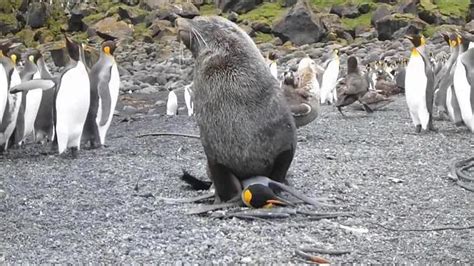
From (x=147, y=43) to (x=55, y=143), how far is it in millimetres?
25375

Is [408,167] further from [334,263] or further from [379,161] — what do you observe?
[334,263]

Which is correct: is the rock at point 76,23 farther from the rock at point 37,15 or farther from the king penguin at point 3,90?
the king penguin at point 3,90

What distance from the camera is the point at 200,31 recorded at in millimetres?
5996

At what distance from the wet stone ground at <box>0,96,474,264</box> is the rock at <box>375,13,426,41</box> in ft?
74.9

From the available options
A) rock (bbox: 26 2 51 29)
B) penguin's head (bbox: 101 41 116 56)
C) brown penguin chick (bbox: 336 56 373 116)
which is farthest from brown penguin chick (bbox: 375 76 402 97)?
rock (bbox: 26 2 51 29)

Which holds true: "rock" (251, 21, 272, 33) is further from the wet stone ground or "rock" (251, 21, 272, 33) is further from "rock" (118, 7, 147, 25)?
the wet stone ground

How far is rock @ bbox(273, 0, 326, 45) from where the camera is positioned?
33031 mm

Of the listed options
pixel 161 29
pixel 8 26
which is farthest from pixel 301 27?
pixel 8 26

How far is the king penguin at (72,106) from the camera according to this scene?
9.39 metres

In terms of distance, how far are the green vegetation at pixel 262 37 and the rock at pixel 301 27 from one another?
71cm

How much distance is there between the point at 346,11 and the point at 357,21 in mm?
1438

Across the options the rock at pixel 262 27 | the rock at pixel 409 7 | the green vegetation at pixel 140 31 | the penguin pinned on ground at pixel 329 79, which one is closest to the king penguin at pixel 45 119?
the penguin pinned on ground at pixel 329 79

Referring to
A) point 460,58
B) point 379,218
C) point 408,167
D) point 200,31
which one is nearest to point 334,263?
point 379,218

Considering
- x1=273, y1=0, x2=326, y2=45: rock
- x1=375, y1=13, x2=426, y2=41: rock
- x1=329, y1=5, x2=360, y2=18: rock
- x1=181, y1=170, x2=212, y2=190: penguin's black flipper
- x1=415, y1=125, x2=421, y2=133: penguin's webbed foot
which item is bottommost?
x1=329, y1=5, x2=360, y2=18: rock
